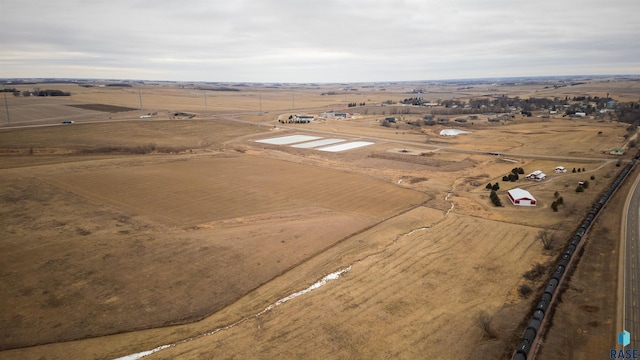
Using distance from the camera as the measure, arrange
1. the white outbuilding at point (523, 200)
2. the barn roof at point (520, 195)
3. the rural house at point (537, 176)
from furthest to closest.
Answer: the rural house at point (537, 176), the barn roof at point (520, 195), the white outbuilding at point (523, 200)

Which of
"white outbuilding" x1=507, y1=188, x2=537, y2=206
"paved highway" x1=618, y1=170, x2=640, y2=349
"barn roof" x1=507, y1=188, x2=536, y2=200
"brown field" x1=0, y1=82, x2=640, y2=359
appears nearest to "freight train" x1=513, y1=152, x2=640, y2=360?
"brown field" x1=0, y1=82, x2=640, y2=359

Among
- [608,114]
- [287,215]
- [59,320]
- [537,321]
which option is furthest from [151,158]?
[608,114]

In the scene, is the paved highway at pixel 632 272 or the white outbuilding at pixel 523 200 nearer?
the paved highway at pixel 632 272

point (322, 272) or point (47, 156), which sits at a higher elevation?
point (47, 156)

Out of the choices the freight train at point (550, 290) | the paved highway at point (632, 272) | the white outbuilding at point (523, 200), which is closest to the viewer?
the freight train at point (550, 290)

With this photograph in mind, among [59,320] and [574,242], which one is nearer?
[59,320]

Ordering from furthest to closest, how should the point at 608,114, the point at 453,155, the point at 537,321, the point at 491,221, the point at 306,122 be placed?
1. the point at 608,114
2. the point at 306,122
3. the point at 453,155
4. the point at 491,221
5. the point at 537,321

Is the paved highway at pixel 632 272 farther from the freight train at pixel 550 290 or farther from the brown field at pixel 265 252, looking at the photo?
the freight train at pixel 550 290

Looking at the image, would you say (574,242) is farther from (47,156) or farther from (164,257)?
(47,156)

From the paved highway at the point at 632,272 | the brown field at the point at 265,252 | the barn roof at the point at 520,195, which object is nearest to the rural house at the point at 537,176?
the brown field at the point at 265,252
